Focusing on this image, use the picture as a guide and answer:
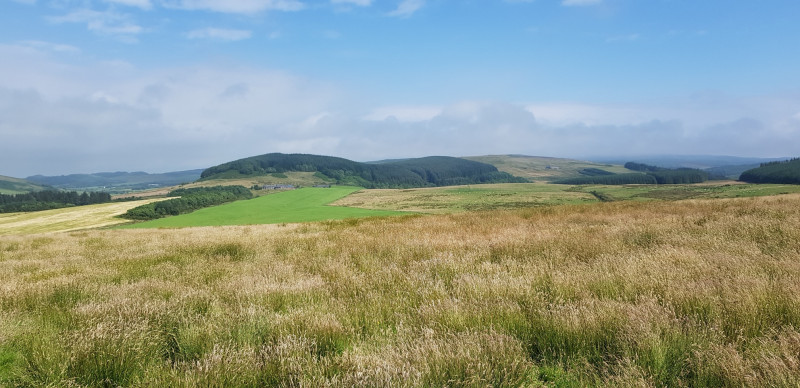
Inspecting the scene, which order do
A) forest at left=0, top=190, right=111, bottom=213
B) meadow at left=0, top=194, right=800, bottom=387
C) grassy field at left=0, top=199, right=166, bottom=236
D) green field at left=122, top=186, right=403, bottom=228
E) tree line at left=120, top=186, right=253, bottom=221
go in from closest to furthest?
meadow at left=0, top=194, right=800, bottom=387, green field at left=122, top=186, right=403, bottom=228, grassy field at left=0, top=199, right=166, bottom=236, tree line at left=120, top=186, right=253, bottom=221, forest at left=0, top=190, right=111, bottom=213

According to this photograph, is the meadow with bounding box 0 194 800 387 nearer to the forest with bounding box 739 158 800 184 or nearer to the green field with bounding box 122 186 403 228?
the green field with bounding box 122 186 403 228

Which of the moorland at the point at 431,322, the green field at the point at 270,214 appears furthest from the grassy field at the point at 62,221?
the moorland at the point at 431,322

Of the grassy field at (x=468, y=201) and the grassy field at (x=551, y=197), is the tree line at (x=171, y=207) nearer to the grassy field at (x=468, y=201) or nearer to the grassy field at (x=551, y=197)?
the grassy field at (x=468, y=201)

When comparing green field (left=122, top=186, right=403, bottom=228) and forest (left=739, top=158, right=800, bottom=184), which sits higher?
forest (left=739, top=158, right=800, bottom=184)

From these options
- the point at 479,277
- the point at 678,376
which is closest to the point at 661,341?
the point at 678,376

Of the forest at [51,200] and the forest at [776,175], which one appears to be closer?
the forest at [776,175]

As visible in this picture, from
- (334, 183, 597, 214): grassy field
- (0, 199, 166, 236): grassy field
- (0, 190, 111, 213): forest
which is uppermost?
(0, 190, 111, 213): forest

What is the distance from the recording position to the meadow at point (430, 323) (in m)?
2.78

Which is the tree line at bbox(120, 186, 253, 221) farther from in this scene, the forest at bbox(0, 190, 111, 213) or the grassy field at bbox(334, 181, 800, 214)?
the forest at bbox(0, 190, 111, 213)

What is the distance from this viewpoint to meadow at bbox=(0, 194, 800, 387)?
2.78 m

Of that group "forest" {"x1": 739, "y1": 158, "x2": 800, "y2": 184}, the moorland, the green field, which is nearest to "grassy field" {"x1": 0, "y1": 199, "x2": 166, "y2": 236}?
the green field

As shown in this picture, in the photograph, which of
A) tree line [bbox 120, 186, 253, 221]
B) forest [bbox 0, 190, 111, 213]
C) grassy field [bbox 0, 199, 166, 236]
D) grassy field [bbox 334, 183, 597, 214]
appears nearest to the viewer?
grassy field [bbox 334, 183, 597, 214]

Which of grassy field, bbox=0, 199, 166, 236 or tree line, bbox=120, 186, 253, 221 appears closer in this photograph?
grassy field, bbox=0, 199, 166, 236

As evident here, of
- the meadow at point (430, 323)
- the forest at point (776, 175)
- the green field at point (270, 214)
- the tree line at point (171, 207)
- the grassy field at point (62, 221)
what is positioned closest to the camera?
the meadow at point (430, 323)
